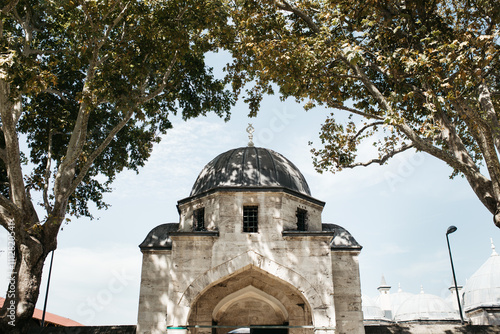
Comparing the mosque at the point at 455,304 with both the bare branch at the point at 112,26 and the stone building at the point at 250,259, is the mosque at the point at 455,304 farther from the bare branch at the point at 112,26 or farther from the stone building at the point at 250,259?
the bare branch at the point at 112,26

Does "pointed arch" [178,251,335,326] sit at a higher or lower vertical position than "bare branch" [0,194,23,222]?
lower

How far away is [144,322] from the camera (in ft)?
47.5

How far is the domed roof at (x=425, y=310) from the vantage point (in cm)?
3862

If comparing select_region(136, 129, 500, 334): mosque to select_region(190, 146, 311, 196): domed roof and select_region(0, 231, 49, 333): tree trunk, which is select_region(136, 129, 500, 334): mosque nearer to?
select_region(190, 146, 311, 196): domed roof

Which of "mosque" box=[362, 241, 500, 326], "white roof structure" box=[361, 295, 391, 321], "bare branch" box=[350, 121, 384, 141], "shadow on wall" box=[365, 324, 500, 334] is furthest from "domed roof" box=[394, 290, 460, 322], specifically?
"bare branch" box=[350, 121, 384, 141]

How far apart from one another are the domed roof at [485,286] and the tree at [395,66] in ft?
70.7

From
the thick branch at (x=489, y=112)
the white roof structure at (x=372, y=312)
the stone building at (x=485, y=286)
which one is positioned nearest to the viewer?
the thick branch at (x=489, y=112)

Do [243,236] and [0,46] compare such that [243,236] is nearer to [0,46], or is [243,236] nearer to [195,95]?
[195,95]

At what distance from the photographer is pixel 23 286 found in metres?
11.4

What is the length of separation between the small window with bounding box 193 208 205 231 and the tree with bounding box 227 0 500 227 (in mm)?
4656

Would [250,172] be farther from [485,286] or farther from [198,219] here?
[485,286]

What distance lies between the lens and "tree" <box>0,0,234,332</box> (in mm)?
11633

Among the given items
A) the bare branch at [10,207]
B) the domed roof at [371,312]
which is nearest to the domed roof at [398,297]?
the domed roof at [371,312]

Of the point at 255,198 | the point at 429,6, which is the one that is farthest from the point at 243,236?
the point at 429,6
